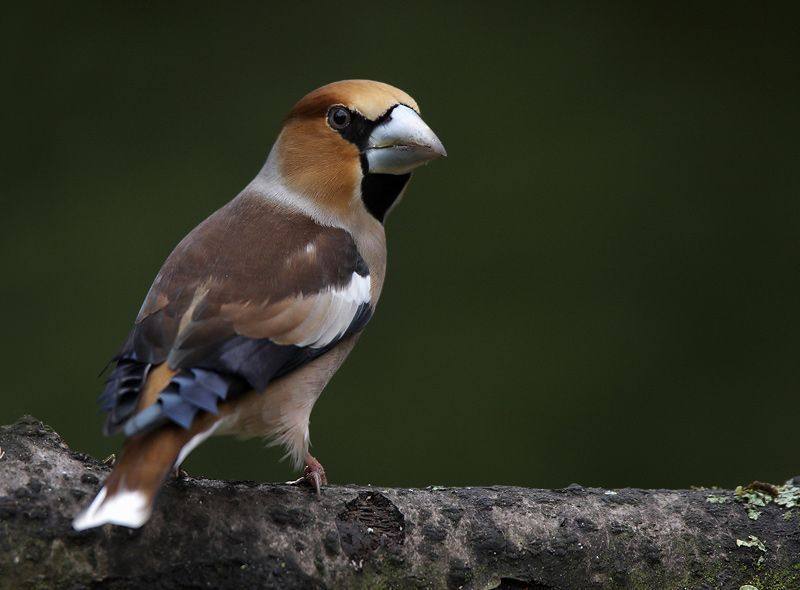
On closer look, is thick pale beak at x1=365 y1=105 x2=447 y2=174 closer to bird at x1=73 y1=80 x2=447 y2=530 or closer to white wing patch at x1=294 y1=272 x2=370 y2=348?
bird at x1=73 y1=80 x2=447 y2=530

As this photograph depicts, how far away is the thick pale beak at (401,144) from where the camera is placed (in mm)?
2752

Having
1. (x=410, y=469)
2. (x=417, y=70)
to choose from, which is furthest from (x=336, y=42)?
(x=410, y=469)

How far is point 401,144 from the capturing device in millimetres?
2777

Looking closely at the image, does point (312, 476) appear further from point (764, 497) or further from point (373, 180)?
point (764, 497)

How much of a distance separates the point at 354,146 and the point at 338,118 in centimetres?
8

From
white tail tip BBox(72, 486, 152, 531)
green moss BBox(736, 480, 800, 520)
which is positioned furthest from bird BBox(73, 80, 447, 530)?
green moss BBox(736, 480, 800, 520)

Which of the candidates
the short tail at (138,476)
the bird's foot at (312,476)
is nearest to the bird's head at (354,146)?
the bird's foot at (312,476)

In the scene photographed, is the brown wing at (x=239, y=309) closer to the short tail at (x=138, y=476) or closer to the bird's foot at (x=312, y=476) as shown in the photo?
the short tail at (x=138, y=476)

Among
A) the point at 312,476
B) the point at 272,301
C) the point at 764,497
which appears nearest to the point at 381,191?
the point at 272,301

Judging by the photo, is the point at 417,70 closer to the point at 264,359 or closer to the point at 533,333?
the point at 533,333

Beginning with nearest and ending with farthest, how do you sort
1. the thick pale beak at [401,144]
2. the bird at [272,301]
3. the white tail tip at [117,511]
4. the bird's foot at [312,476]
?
the white tail tip at [117,511], the bird at [272,301], the bird's foot at [312,476], the thick pale beak at [401,144]

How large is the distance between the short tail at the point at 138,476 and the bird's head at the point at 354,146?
0.90 m

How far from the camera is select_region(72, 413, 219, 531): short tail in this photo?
1922mm

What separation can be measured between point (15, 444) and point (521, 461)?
8.64 ft
